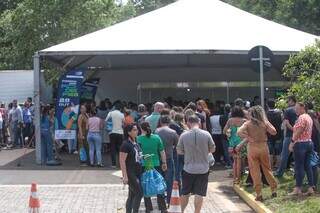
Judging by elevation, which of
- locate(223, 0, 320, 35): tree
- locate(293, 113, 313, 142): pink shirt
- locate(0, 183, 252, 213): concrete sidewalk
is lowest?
locate(0, 183, 252, 213): concrete sidewalk

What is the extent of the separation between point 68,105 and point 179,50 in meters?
3.84

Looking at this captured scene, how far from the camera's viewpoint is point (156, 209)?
448 inches

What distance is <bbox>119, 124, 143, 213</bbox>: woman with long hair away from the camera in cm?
1004

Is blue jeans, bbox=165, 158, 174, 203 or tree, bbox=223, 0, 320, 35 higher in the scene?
tree, bbox=223, 0, 320, 35

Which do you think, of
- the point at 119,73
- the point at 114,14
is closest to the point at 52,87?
the point at 119,73

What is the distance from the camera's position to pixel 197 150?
976 cm

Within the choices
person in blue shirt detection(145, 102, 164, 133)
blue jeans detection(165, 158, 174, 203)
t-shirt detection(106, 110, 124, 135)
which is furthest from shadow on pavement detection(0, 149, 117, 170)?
blue jeans detection(165, 158, 174, 203)

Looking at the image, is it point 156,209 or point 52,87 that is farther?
point 52,87

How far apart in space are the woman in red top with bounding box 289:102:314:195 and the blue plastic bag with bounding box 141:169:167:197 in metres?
2.72

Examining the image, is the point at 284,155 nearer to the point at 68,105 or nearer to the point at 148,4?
the point at 68,105

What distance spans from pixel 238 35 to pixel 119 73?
7.55m

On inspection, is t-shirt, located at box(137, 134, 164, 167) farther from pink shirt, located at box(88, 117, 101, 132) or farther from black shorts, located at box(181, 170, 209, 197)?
pink shirt, located at box(88, 117, 101, 132)

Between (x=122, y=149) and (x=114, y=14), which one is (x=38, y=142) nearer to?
(x=122, y=149)

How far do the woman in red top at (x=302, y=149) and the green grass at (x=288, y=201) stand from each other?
0.31 metres
